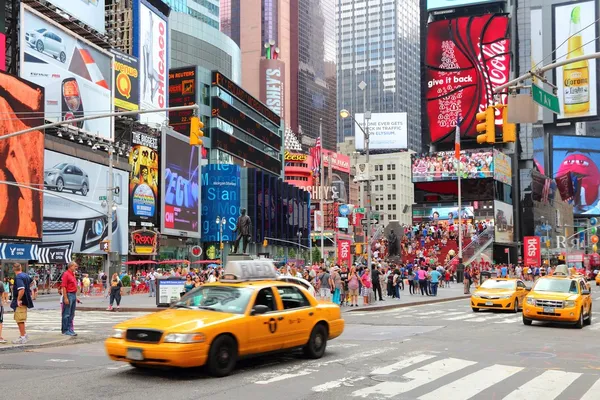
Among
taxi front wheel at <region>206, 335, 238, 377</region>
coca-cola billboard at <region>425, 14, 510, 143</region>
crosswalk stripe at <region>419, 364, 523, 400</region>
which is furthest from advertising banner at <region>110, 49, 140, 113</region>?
crosswalk stripe at <region>419, 364, 523, 400</region>

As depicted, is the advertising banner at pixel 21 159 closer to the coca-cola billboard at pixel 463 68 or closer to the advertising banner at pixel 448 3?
the coca-cola billboard at pixel 463 68

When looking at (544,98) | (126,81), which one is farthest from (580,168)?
(544,98)

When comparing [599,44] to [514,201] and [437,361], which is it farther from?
[437,361]

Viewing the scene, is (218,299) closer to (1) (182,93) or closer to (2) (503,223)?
(1) (182,93)

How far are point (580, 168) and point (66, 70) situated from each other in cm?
9953

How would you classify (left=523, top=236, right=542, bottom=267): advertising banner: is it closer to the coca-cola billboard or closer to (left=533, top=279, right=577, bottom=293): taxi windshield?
the coca-cola billboard

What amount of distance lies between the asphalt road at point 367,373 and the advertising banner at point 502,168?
81.8 meters

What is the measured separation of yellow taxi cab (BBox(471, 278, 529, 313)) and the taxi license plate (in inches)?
705

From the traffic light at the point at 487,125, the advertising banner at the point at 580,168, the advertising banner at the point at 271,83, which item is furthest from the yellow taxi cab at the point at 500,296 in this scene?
the advertising banner at the point at 271,83

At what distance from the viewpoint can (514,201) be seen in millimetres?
105188

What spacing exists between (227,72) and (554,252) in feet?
220

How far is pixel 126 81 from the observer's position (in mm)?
72438

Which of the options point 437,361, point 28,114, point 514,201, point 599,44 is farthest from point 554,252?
point 437,361

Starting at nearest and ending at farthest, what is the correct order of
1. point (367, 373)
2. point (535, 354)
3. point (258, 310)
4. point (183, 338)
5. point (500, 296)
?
point (183, 338) < point (367, 373) < point (258, 310) < point (535, 354) < point (500, 296)
